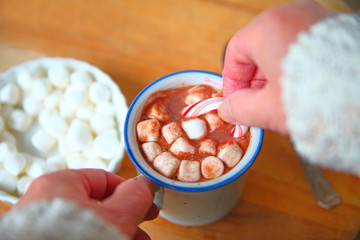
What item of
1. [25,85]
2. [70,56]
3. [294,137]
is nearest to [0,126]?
[25,85]

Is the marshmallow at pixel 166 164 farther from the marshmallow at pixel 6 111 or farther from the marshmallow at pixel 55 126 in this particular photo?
the marshmallow at pixel 6 111

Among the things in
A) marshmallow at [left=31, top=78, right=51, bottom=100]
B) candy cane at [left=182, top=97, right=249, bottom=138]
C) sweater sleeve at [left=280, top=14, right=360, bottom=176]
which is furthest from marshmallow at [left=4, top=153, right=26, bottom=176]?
sweater sleeve at [left=280, top=14, right=360, bottom=176]

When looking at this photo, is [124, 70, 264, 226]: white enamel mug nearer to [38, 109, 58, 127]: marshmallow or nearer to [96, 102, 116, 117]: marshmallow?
[96, 102, 116, 117]: marshmallow

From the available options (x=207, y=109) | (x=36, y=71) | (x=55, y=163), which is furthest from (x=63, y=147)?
(x=207, y=109)

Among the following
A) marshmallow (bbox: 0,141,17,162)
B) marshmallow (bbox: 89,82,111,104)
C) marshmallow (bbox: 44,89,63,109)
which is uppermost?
marshmallow (bbox: 89,82,111,104)

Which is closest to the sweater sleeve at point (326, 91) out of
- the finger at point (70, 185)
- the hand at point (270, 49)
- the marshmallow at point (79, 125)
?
the hand at point (270, 49)

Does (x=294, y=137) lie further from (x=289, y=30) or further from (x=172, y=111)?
(x=172, y=111)
